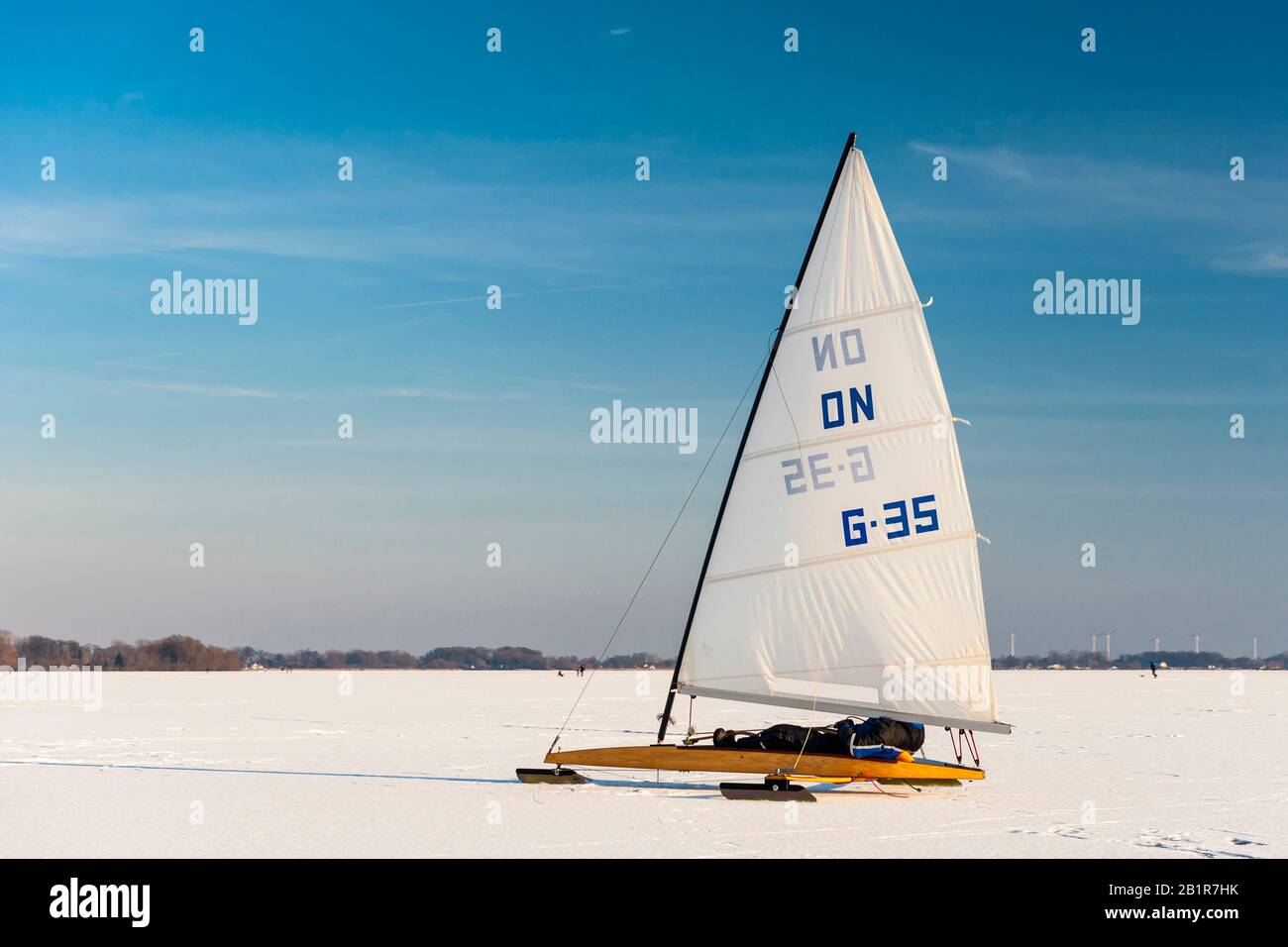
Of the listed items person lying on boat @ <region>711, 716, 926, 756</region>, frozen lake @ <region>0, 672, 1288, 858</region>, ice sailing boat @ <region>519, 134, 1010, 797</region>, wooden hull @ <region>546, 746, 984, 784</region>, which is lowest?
frozen lake @ <region>0, 672, 1288, 858</region>

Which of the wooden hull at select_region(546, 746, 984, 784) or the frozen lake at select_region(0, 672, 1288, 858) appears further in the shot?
the wooden hull at select_region(546, 746, 984, 784)

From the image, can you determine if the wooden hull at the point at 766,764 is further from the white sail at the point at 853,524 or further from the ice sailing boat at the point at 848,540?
the white sail at the point at 853,524

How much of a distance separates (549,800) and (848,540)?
479cm

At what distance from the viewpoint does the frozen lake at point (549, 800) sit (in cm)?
1239

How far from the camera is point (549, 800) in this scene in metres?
15.6

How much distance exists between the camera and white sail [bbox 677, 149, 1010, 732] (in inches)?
624

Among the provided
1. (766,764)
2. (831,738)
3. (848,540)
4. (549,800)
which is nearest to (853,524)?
(848,540)

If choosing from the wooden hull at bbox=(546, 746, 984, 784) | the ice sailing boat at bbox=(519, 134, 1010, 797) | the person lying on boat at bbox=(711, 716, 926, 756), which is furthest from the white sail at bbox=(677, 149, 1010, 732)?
the wooden hull at bbox=(546, 746, 984, 784)

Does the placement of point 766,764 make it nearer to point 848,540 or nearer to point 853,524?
point 848,540

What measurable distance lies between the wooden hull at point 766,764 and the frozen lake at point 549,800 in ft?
1.13

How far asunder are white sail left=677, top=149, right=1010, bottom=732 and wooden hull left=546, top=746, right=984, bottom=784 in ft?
2.10

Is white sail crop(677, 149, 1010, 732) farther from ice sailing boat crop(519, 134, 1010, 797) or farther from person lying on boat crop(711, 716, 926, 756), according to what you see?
person lying on boat crop(711, 716, 926, 756)
